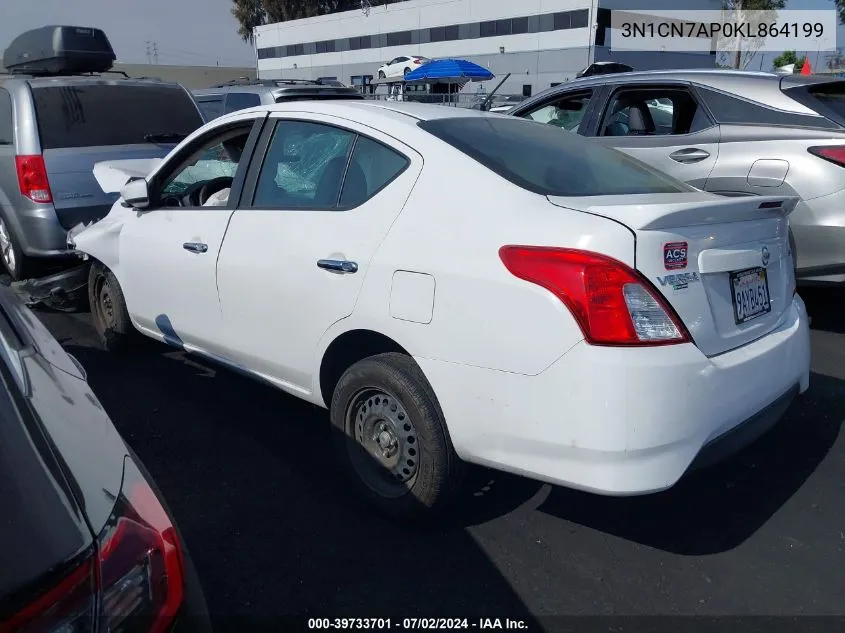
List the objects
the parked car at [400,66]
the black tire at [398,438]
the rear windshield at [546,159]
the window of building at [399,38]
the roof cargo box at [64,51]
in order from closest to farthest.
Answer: the black tire at [398,438] < the rear windshield at [546,159] < the roof cargo box at [64,51] < the parked car at [400,66] < the window of building at [399,38]

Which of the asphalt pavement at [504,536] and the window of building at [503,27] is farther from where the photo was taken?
the window of building at [503,27]

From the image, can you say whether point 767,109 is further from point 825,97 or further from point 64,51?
point 64,51

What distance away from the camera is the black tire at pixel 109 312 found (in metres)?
4.66

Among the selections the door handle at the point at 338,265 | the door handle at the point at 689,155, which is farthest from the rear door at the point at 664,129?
the door handle at the point at 338,265

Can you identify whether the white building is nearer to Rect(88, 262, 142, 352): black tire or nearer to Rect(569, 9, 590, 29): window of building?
Rect(569, 9, 590, 29): window of building

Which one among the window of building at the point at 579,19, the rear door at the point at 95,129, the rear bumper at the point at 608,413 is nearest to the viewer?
the rear bumper at the point at 608,413

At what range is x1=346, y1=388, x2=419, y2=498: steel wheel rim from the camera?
116 inches

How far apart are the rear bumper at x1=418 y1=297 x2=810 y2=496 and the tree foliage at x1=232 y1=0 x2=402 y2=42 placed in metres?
66.2

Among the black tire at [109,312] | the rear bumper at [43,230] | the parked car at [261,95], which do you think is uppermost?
the parked car at [261,95]

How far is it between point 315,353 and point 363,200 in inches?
27.0

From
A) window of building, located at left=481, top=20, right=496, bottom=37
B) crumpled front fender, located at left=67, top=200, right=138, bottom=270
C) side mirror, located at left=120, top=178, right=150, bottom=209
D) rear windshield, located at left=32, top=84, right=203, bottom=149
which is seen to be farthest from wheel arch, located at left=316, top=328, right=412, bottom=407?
window of building, located at left=481, top=20, right=496, bottom=37

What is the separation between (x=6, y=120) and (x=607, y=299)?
5.96m

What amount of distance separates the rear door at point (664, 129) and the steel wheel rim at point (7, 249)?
484 centimetres

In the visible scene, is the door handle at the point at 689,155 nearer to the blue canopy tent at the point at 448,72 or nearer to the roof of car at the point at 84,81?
the roof of car at the point at 84,81
